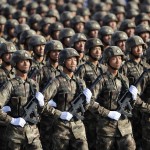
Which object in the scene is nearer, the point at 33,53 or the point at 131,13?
the point at 33,53

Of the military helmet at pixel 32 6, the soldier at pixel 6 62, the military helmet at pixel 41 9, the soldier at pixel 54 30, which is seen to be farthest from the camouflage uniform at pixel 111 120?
the military helmet at pixel 32 6

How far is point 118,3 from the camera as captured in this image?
2416 cm

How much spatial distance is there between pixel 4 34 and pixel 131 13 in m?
4.79

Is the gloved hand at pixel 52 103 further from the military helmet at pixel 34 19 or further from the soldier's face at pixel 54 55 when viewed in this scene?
the military helmet at pixel 34 19

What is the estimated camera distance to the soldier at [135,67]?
13.8 metres

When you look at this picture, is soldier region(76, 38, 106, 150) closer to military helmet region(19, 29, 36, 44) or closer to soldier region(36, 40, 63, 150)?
soldier region(36, 40, 63, 150)

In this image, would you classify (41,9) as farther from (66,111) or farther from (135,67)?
(66,111)

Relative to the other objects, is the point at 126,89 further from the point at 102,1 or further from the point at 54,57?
the point at 102,1

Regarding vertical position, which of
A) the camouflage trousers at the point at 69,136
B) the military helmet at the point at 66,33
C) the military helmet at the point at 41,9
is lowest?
the camouflage trousers at the point at 69,136

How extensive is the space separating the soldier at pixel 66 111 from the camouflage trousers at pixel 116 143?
609 mm

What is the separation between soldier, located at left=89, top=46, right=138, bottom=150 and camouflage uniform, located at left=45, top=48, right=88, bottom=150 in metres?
0.44

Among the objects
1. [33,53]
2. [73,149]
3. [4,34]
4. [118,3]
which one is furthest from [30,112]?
[118,3]

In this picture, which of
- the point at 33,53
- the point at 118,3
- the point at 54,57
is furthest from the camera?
the point at 118,3

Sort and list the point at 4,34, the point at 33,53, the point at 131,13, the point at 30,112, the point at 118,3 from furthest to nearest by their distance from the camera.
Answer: the point at 118,3 → the point at 131,13 → the point at 4,34 → the point at 33,53 → the point at 30,112
